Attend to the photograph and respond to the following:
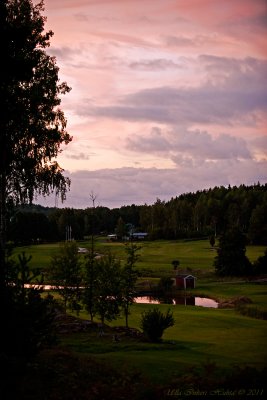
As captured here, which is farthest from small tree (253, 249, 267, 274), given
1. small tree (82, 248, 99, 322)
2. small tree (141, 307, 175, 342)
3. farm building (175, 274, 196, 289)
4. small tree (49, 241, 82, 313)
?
small tree (141, 307, 175, 342)

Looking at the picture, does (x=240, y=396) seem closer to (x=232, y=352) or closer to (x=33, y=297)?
(x=33, y=297)

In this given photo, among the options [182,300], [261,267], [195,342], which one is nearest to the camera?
[195,342]

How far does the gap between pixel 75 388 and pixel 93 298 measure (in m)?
26.3

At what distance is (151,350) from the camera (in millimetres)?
30234

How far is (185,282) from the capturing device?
8300cm

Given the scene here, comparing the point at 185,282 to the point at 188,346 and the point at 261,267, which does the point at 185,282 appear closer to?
the point at 261,267

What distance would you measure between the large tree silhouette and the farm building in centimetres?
5657

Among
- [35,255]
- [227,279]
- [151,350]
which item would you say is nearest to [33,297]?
[151,350]

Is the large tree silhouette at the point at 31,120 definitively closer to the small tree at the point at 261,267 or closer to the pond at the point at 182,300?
the pond at the point at 182,300

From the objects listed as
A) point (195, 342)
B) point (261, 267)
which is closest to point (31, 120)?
point (195, 342)

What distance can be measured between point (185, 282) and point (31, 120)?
60.4 m

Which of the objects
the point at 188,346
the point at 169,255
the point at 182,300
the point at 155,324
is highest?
the point at 155,324

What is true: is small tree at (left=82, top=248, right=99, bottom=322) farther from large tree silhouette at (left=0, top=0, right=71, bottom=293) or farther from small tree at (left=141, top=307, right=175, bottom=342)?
large tree silhouette at (left=0, top=0, right=71, bottom=293)

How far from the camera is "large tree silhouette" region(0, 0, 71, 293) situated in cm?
2475
